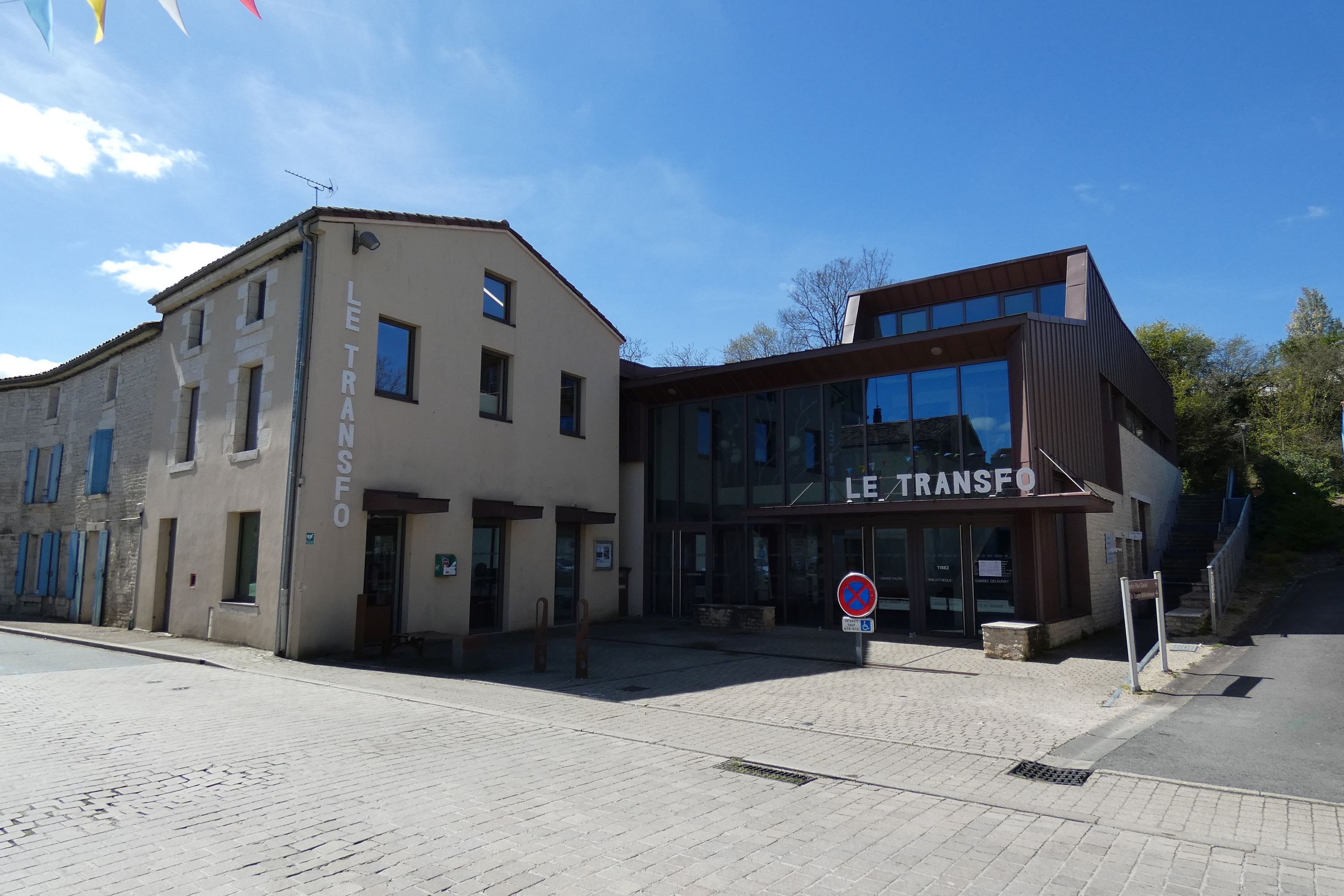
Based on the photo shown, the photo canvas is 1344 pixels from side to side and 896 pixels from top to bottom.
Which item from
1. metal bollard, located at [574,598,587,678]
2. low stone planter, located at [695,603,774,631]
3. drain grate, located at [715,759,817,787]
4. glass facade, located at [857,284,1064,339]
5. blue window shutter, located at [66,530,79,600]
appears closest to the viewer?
drain grate, located at [715,759,817,787]

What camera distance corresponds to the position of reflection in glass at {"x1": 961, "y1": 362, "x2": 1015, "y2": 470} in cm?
1398

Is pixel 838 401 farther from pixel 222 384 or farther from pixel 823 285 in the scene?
pixel 823 285

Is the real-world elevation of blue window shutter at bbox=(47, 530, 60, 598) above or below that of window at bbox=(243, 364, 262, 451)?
below

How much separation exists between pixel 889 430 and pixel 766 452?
9.84 feet

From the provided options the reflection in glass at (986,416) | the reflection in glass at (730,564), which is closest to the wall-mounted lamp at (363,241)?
the reflection in glass at (730,564)

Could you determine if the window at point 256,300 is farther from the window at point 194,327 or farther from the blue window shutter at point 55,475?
the blue window shutter at point 55,475

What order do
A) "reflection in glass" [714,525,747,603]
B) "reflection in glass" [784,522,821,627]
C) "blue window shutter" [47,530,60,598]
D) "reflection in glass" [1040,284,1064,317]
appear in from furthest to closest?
"blue window shutter" [47,530,60,598], "reflection in glass" [1040,284,1064,317], "reflection in glass" [714,525,747,603], "reflection in glass" [784,522,821,627]

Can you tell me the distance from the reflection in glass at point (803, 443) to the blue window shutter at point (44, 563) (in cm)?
1909

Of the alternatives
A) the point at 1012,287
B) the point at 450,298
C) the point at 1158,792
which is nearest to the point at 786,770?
the point at 1158,792

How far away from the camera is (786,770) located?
6.18 m

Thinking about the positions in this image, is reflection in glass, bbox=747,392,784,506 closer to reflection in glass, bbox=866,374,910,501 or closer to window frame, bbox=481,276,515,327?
reflection in glass, bbox=866,374,910,501

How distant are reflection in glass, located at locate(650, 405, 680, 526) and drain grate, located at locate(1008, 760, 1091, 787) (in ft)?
41.9

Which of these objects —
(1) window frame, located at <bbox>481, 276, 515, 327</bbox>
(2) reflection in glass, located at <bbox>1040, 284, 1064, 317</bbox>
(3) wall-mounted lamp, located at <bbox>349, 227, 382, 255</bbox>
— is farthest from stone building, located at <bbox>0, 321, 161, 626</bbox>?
(2) reflection in glass, located at <bbox>1040, 284, 1064, 317</bbox>

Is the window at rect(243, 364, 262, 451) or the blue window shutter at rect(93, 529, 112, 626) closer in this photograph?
the window at rect(243, 364, 262, 451)
